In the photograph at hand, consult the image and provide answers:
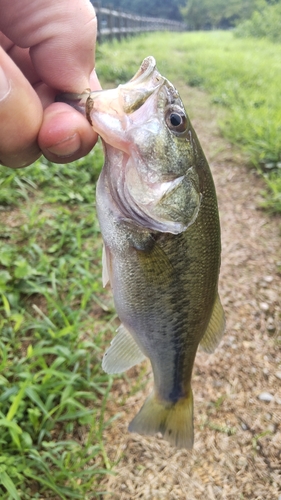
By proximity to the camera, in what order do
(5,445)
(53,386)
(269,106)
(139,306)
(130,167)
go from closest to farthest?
(130,167) → (139,306) → (5,445) → (53,386) → (269,106)

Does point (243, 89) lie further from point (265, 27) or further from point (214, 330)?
point (265, 27)

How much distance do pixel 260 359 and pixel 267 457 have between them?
0.70 metres

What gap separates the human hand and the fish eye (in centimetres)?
25

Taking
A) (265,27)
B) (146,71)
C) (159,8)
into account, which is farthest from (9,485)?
(159,8)

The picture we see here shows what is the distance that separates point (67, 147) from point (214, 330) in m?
0.93

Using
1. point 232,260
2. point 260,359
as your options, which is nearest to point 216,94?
point 232,260

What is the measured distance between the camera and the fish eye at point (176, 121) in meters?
1.37

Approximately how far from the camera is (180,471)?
2.26 metres

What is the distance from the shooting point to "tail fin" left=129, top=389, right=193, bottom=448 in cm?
178

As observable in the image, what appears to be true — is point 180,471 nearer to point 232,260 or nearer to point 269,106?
point 232,260

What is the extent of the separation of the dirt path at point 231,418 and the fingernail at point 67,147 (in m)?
1.67

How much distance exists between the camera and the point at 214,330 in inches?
67.2

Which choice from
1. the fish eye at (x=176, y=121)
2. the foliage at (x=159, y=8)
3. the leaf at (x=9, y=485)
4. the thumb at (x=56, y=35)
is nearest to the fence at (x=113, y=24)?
the thumb at (x=56, y=35)

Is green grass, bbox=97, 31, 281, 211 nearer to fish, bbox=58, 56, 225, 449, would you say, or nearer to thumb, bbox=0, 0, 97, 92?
fish, bbox=58, 56, 225, 449
